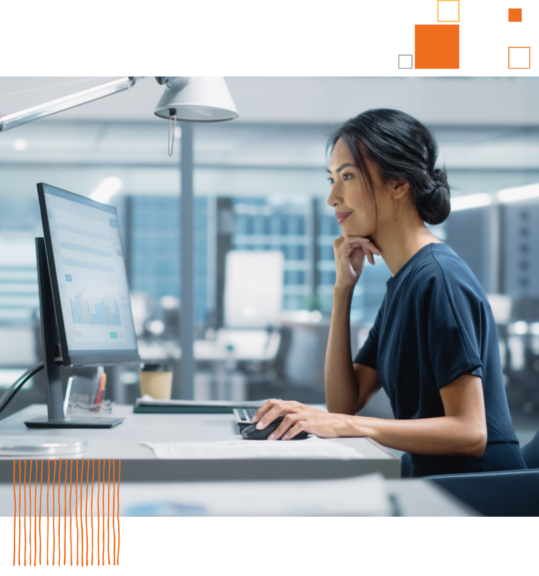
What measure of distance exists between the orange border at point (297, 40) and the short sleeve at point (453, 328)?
47 centimetres

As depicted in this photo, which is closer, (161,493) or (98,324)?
(161,493)

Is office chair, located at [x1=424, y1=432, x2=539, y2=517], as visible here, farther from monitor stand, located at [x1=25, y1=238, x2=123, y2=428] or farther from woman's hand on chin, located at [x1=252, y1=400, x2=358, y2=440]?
monitor stand, located at [x1=25, y1=238, x2=123, y2=428]

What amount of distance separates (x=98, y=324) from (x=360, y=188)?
740 millimetres

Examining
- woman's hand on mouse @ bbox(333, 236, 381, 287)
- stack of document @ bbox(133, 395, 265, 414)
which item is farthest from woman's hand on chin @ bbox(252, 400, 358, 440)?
woman's hand on mouse @ bbox(333, 236, 381, 287)

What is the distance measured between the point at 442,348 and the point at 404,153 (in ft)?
1.73

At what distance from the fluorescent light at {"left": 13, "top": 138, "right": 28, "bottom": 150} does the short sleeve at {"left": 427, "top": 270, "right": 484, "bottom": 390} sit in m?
3.27

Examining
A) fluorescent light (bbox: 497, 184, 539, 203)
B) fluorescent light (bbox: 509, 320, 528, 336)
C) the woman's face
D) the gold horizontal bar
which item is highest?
fluorescent light (bbox: 497, 184, 539, 203)

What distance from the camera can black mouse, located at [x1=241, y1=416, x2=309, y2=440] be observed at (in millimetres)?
1098

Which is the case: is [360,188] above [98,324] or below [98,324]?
above

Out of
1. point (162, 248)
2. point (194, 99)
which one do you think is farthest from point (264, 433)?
point (162, 248)

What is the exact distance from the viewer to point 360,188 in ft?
4.95

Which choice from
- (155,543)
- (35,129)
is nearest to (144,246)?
Result: (35,129)

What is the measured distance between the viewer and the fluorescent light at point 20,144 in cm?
376
